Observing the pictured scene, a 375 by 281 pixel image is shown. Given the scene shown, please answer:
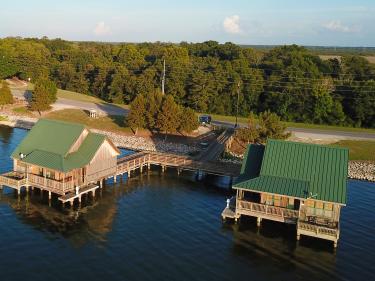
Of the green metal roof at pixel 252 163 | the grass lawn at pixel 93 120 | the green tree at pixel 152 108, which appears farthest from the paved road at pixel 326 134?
the green metal roof at pixel 252 163

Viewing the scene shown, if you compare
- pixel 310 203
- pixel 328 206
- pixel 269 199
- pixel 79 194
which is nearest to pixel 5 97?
pixel 79 194

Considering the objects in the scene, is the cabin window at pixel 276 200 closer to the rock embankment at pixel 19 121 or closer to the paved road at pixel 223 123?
the paved road at pixel 223 123

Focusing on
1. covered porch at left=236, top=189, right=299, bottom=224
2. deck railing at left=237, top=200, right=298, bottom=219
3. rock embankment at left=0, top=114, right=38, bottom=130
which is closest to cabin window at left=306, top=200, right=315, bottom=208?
Result: covered porch at left=236, top=189, right=299, bottom=224

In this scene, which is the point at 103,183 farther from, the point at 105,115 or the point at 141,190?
the point at 105,115

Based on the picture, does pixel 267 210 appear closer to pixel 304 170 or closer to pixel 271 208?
pixel 271 208

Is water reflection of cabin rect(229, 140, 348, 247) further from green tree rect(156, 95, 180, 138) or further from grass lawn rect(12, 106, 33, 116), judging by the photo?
grass lawn rect(12, 106, 33, 116)

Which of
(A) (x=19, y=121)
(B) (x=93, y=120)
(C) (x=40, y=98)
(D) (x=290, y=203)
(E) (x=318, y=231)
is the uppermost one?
(C) (x=40, y=98)
